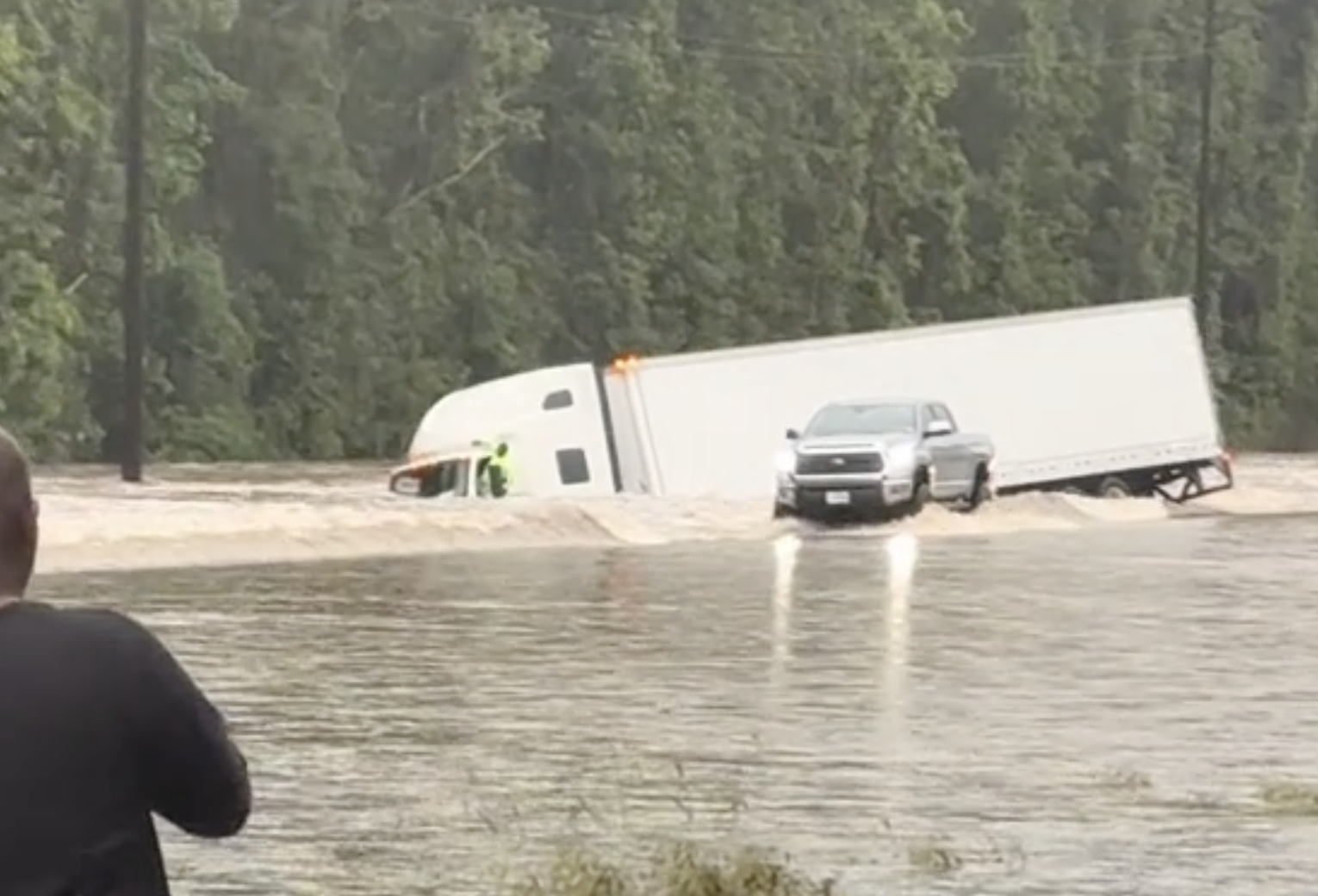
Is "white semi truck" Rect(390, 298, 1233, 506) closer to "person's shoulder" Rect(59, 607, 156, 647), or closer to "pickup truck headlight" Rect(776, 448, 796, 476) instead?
"pickup truck headlight" Rect(776, 448, 796, 476)

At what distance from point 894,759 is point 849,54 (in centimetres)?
6317

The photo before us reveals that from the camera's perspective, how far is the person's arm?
5.32 metres

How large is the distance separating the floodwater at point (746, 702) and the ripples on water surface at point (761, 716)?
0.13 feet

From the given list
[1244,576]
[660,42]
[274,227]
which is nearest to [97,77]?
[274,227]

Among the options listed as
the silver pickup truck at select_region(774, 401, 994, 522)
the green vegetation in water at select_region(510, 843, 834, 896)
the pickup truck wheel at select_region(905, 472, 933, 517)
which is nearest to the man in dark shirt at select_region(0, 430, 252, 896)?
the green vegetation in water at select_region(510, 843, 834, 896)

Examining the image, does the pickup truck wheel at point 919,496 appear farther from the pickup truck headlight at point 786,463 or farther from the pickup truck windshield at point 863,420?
the pickup truck headlight at point 786,463

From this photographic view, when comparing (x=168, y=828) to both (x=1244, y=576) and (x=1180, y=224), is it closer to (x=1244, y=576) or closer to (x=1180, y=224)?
(x=1244, y=576)

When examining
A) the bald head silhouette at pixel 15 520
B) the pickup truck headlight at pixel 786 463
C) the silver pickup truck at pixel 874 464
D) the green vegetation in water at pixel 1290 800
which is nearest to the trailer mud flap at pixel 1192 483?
the silver pickup truck at pixel 874 464

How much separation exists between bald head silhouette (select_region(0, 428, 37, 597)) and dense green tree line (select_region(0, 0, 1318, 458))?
2008 inches

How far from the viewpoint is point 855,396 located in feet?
164

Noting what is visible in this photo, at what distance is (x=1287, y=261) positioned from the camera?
90938 millimetres

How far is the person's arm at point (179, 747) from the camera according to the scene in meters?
5.32

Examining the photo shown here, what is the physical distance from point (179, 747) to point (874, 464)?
126 feet

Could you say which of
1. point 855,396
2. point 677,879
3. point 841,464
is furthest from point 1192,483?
point 677,879
